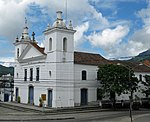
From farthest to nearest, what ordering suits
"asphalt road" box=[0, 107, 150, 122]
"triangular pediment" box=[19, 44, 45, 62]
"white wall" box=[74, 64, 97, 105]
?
"triangular pediment" box=[19, 44, 45, 62] < "white wall" box=[74, 64, 97, 105] < "asphalt road" box=[0, 107, 150, 122]

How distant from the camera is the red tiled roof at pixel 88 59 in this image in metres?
42.7

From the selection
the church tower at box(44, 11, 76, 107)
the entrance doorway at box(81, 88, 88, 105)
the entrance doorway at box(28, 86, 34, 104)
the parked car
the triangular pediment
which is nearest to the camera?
the church tower at box(44, 11, 76, 107)

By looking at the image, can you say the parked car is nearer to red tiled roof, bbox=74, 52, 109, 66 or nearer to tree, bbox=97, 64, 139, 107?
tree, bbox=97, 64, 139, 107

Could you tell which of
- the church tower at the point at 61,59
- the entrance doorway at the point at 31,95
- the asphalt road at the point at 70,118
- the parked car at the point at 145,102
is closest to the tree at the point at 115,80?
the church tower at the point at 61,59

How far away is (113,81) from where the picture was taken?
38.6 metres

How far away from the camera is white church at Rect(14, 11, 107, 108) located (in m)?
39.3

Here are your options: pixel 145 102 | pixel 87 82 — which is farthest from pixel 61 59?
pixel 145 102

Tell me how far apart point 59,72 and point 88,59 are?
7.02 metres

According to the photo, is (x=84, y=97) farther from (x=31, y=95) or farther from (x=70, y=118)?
(x=70, y=118)

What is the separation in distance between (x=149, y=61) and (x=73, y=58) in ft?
92.3

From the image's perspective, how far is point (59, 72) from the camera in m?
39.2

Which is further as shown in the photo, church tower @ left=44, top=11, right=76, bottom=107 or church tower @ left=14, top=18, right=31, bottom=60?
church tower @ left=14, top=18, right=31, bottom=60

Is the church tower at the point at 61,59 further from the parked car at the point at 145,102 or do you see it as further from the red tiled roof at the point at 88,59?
the parked car at the point at 145,102

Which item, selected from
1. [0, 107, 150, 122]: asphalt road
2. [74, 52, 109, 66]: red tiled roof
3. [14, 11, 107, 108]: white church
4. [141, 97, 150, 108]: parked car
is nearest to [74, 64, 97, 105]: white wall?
[14, 11, 107, 108]: white church
